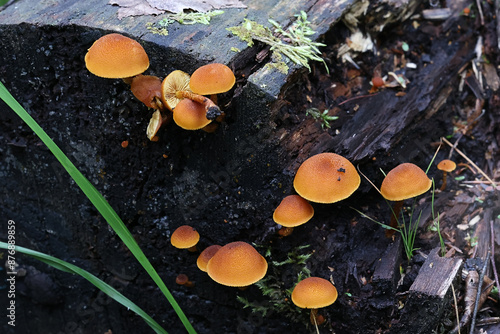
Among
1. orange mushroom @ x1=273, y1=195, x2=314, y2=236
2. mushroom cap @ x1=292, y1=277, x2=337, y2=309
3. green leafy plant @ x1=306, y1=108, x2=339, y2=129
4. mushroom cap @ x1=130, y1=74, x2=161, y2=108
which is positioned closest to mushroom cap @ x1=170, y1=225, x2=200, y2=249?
orange mushroom @ x1=273, y1=195, x2=314, y2=236

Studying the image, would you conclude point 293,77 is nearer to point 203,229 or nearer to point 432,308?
point 203,229

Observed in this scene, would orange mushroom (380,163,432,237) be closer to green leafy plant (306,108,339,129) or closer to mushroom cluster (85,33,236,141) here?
green leafy plant (306,108,339,129)

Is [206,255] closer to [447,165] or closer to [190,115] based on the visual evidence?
[190,115]

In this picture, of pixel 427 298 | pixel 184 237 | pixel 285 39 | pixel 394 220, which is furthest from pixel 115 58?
pixel 427 298

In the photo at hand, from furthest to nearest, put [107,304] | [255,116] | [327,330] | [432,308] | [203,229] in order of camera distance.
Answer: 1. [107,304]
2. [203,229]
3. [327,330]
4. [255,116]
5. [432,308]

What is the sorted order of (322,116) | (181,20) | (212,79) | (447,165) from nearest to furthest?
(212,79) → (181,20) → (322,116) → (447,165)

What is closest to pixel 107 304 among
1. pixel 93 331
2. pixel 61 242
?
pixel 93 331
